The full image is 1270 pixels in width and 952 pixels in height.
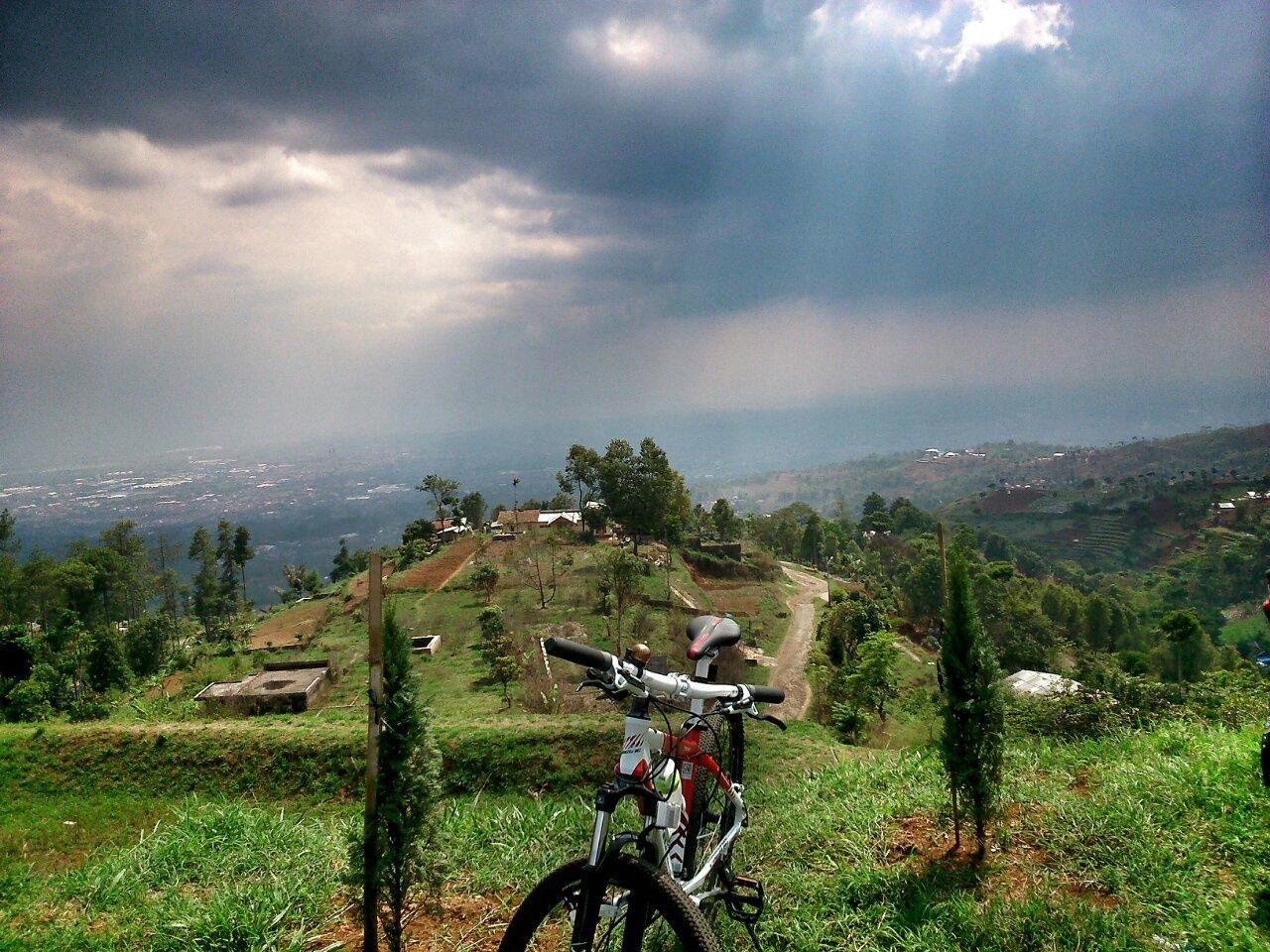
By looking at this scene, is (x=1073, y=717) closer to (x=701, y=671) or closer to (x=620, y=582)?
(x=701, y=671)

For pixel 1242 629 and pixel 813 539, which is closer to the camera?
pixel 1242 629

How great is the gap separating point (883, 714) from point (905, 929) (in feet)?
51.3

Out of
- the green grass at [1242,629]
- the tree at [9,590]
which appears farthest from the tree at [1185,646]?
the tree at [9,590]

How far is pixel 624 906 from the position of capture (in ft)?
6.23

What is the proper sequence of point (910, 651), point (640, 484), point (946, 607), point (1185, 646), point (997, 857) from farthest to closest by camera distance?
point (640, 484) < point (910, 651) < point (1185, 646) < point (946, 607) < point (997, 857)

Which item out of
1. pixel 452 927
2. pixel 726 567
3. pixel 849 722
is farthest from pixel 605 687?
pixel 726 567

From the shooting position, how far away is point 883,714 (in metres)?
17.0

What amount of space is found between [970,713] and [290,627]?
95.4 feet

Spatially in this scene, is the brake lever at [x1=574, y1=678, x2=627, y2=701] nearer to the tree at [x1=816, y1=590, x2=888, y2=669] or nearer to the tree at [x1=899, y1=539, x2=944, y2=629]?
the tree at [x1=816, y1=590, x2=888, y2=669]

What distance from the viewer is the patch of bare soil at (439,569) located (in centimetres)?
2659

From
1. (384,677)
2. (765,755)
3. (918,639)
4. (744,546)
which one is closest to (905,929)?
(384,677)

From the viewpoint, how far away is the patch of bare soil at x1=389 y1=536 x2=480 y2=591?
87.2ft

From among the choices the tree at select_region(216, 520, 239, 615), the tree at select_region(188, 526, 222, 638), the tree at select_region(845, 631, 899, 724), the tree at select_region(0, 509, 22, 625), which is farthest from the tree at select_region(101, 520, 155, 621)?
the tree at select_region(845, 631, 899, 724)

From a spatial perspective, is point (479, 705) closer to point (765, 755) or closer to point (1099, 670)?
point (765, 755)
